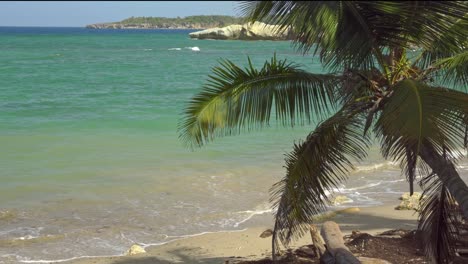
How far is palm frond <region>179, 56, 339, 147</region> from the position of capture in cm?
549

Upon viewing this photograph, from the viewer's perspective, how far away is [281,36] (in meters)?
5.23

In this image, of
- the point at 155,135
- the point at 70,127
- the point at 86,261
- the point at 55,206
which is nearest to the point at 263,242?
the point at 86,261

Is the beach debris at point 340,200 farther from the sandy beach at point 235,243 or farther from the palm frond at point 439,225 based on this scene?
the palm frond at point 439,225

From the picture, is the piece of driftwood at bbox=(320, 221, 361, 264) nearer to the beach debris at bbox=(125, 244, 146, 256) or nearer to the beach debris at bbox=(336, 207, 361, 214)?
the beach debris at bbox=(125, 244, 146, 256)

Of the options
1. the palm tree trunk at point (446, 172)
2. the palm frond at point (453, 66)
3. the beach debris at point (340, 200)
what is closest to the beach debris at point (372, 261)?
the palm tree trunk at point (446, 172)

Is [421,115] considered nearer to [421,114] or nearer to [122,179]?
[421,114]

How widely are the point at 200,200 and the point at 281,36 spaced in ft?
22.0

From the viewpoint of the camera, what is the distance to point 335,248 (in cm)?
705

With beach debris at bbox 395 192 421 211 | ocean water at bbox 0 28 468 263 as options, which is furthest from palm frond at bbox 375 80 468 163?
beach debris at bbox 395 192 421 211

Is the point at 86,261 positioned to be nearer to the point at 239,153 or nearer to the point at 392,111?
the point at 392,111

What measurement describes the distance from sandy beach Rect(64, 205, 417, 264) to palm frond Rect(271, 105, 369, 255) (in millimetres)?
2306

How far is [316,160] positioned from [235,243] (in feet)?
12.2

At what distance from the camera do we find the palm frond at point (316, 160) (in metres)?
5.56

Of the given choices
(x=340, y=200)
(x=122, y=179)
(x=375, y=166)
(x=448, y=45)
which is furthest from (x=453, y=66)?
(x=375, y=166)
